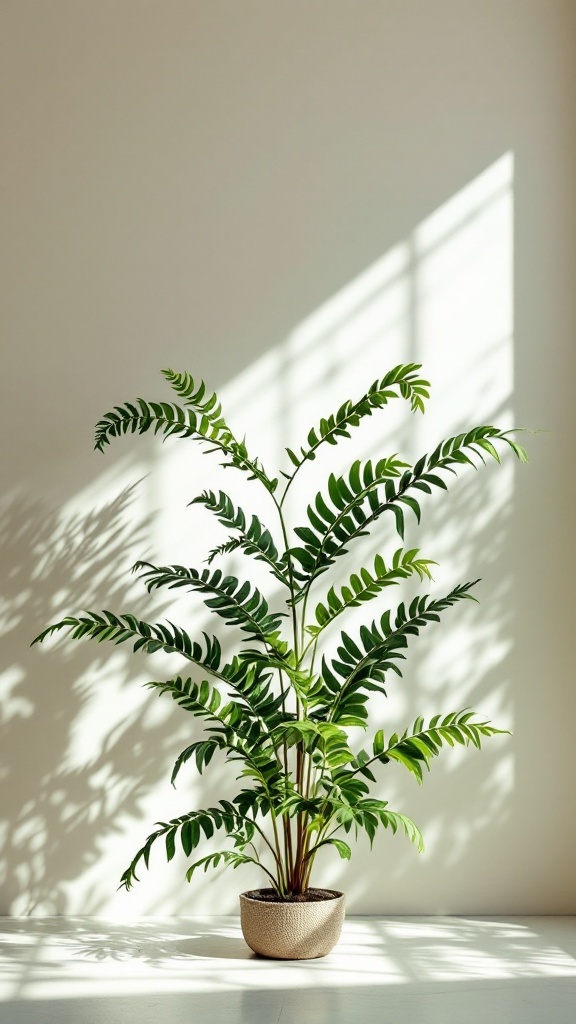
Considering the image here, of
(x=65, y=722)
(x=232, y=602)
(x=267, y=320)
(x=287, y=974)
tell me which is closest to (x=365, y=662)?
(x=232, y=602)


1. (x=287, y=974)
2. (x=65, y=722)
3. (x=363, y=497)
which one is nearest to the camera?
(x=287, y=974)

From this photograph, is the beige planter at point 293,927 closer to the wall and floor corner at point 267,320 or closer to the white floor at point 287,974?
the white floor at point 287,974

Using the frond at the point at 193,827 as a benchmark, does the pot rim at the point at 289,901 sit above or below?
below

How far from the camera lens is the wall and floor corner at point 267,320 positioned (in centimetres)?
317

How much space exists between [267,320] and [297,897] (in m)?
1.75

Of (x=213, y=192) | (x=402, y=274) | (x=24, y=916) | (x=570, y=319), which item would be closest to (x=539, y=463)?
(x=570, y=319)

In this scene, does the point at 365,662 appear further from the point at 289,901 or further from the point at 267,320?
the point at 267,320

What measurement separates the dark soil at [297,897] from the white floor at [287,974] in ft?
0.48

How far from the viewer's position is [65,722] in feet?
10.5

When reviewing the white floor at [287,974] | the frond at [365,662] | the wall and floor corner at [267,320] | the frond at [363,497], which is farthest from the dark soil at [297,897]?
the frond at [363,497]

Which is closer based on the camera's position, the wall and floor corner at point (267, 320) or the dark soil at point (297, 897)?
the dark soil at point (297, 897)

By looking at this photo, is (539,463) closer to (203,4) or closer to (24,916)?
(203,4)

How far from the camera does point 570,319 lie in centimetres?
325

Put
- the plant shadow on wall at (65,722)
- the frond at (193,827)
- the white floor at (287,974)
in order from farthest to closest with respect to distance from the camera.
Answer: the plant shadow on wall at (65,722) < the frond at (193,827) < the white floor at (287,974)
